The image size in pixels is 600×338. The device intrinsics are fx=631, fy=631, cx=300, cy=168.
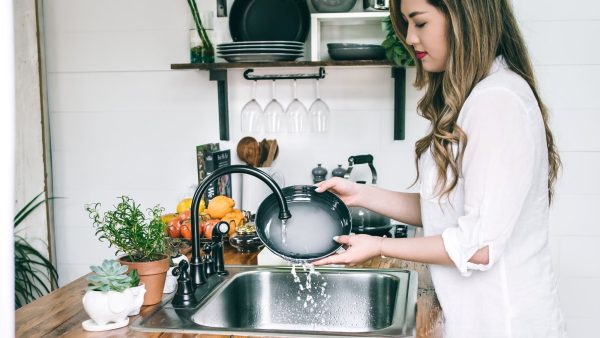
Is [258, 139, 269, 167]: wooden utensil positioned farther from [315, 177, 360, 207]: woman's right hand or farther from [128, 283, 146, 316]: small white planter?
[128, 283, 146, 316]: small white planter

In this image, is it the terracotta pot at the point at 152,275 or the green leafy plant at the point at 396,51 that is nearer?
the terracotta pot at the point at 152,275

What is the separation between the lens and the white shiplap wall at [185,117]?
8.86 feet

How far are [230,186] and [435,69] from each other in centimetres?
152

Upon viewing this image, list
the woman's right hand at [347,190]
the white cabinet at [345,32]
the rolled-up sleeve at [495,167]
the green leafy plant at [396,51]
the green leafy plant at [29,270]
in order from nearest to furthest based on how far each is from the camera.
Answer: the rolled-up sleeve at [495,167], the woman's right hand at [347,190], the green leafy plant at [396,51], the white cabinet at [345,32], the green leafy plant at [29,270]

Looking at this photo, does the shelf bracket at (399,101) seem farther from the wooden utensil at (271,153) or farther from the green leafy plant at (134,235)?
the green leafy plant at (134,235)

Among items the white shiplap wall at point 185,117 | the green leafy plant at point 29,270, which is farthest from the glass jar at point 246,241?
the green leafy plant at point 29,270

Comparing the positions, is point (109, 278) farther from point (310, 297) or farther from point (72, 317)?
point (310, 297)

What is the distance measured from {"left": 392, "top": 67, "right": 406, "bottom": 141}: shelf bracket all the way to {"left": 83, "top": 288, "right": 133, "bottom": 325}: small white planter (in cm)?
167

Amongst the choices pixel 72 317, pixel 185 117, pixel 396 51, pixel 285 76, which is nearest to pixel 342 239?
pixel 72 317

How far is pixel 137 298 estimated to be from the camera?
1.45 m

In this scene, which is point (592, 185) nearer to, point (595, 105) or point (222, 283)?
point (595, 105)

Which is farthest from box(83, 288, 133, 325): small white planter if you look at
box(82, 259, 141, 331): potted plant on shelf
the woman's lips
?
the woman's lips

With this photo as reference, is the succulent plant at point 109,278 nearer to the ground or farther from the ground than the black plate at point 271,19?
nearer to the ground

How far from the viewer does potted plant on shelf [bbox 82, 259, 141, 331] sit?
1.37m
